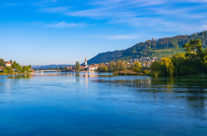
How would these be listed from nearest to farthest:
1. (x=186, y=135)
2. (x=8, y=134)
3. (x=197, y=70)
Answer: (x=186, y=135) → (x=8, y=134) → (x=197, y=70)

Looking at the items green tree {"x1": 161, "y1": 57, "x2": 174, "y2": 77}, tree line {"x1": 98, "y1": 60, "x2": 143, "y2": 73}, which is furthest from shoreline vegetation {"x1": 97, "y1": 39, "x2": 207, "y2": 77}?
tree line {"x1": 98, "y1": 60, "x2": 143, "y2": 73}

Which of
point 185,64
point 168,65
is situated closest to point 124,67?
point 168,65

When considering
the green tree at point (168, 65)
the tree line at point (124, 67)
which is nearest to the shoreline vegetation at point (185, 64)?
the green tree at point (168, 65)

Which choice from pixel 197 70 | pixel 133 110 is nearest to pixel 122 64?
pixel 197 70

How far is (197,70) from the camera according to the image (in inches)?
2699

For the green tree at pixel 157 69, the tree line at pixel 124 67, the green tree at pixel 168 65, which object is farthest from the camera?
the tree line at pixel 124 67

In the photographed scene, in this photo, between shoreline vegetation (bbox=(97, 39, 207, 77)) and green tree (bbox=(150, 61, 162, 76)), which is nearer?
shoreline vegetation (bbox=(97, 39, 207, 77))

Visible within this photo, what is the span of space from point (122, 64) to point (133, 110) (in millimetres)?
107496

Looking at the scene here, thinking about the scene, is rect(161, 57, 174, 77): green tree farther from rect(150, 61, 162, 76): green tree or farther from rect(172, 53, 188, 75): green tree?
rect(150, 61, 162, 76): green tree

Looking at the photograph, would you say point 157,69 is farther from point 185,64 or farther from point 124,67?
point 124,67

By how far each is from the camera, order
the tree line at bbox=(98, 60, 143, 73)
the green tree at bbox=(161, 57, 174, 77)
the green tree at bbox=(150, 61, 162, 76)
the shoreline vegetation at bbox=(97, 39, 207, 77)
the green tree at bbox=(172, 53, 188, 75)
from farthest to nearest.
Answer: the tree line at bbox=(98, 60, 143, 73) < the green tree at bbox=(150, 61, 162, 76) < the green tree at bbox=(172, 53, 188, 75) < the green tree at bbox=(161, 57, 174, 77) < the shoreline vegetation at bbox=(97, 39, 207, 77)

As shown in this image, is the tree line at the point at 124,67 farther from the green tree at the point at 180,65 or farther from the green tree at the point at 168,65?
the green tree at the point at 180,65

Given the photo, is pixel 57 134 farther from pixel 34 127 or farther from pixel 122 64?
pixel 122 64

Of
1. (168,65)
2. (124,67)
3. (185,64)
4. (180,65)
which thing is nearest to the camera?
(168,65)
